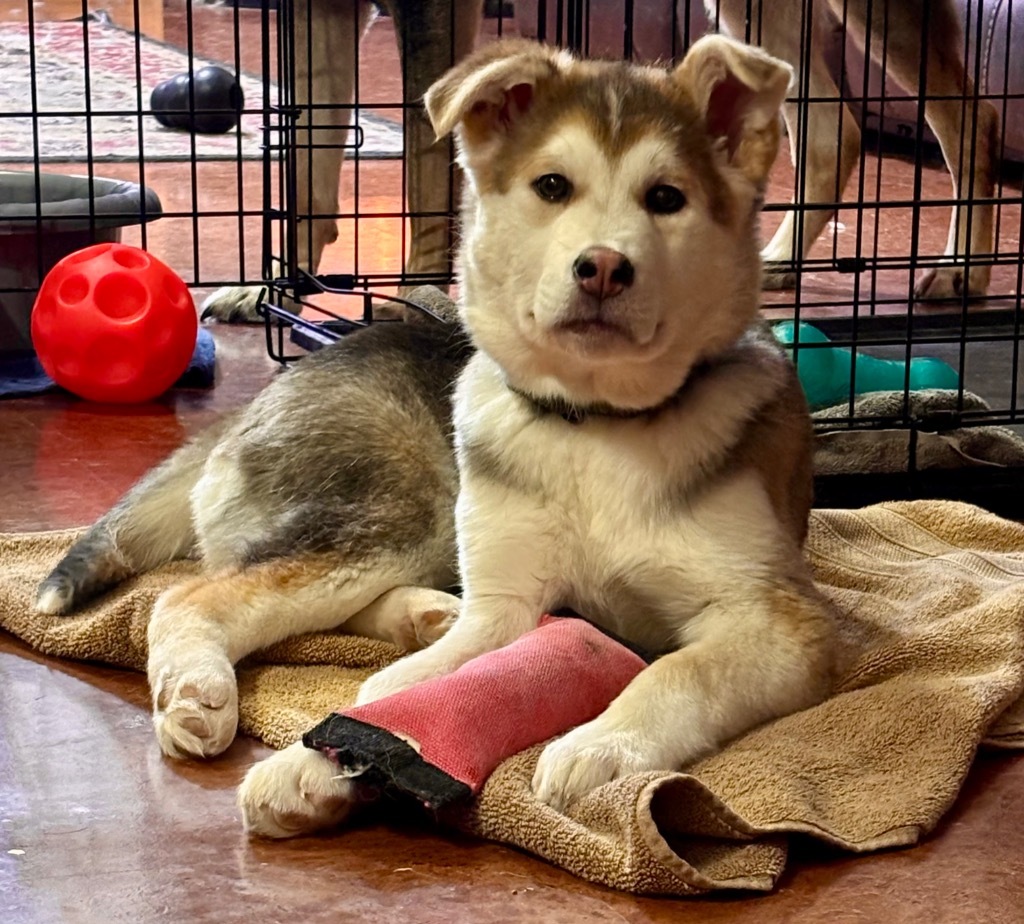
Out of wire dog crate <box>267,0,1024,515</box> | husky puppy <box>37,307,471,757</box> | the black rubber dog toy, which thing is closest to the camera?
husky puppy <box>37,307,471,757</box>

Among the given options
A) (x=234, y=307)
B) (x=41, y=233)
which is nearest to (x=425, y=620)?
(x=41, y=233)

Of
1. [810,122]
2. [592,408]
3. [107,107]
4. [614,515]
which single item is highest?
[810,122]

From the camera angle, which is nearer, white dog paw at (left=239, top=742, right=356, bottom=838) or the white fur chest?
white dog paw at (left=239, top=742, right=356, bottom=838)

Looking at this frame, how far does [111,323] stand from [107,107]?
4.73 metres

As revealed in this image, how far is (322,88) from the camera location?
4.39 meters

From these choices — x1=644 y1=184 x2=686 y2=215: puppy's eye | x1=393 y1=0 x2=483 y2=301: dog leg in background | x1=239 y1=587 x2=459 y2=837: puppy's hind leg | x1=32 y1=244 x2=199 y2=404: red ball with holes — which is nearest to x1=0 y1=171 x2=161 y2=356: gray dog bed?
x1=32 y1=244 x2=199 y2=404: red ball with holes

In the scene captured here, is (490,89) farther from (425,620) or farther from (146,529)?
(146,529)

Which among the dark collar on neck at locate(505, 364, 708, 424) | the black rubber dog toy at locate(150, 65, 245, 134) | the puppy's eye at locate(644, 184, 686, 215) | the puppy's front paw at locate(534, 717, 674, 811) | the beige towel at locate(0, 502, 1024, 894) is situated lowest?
the beige towel at locate(0, 502, 1024, 894)

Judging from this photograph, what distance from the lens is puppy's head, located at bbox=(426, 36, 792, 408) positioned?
198cm

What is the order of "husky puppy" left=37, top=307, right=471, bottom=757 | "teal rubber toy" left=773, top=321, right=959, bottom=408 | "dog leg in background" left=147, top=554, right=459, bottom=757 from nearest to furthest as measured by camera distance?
"dog leg in background" left=147, top=554, right=459, bottom=757, "husky puppy" left=37, top=307, right=471, bottom=757, "teal rubber toy" left=773, top=321, right=959, bottom=408

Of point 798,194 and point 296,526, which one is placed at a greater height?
point 798,194

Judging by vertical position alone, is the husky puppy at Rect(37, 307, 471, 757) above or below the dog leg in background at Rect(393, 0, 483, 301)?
below

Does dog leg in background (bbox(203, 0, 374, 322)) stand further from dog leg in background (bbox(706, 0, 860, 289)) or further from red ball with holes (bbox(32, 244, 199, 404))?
dog leg in background (bbox(706, 0, 860, 289))

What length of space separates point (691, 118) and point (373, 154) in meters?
5.16
